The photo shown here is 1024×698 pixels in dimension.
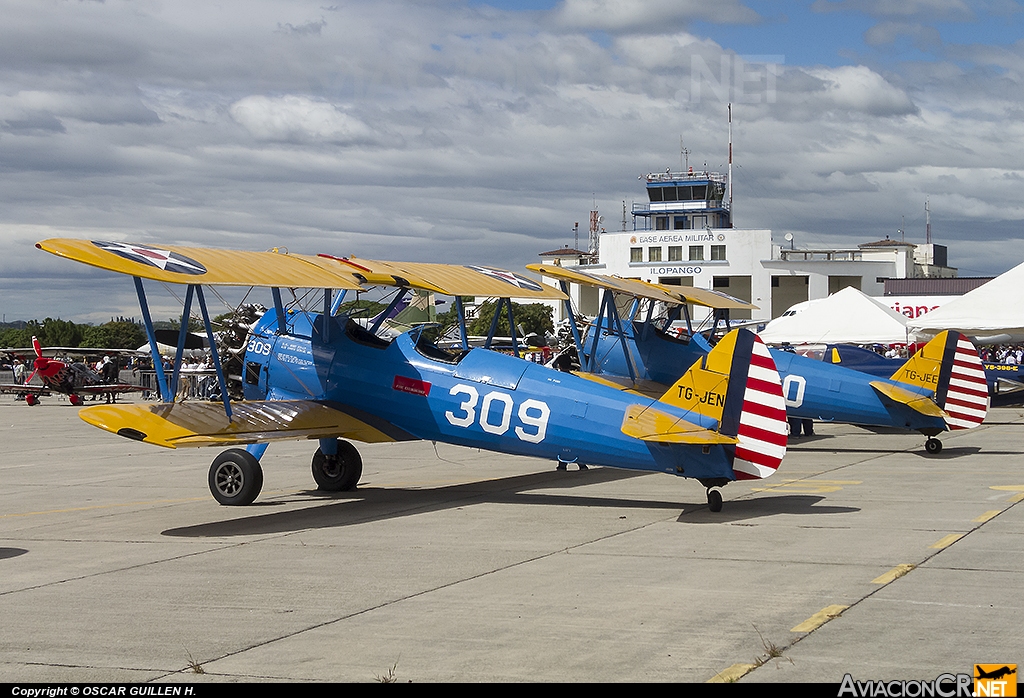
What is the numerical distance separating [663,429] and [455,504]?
2.96m

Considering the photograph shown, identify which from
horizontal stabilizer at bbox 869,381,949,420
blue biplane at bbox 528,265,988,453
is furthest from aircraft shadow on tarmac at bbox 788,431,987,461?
horizontal stabilizer at bbox 869,381,949,420

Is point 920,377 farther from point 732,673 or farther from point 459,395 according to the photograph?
point 732,673

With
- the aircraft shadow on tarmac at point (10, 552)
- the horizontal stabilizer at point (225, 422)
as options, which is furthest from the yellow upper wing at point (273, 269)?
the aircraft shadow on tarmac at point (10, 552)

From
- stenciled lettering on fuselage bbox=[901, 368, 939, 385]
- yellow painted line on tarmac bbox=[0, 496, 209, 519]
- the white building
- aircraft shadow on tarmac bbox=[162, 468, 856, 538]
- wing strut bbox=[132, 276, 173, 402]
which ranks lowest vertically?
yellow painted line on tarmac bbox=[0, 496, 209, 519]

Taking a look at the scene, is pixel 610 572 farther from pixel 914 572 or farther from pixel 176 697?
pixel 176 697

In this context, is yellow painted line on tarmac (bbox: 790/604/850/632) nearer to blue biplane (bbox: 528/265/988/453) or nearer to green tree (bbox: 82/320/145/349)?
blue biplane (bbox: 528/265/988/453)

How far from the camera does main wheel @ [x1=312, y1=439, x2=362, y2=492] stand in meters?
13.6

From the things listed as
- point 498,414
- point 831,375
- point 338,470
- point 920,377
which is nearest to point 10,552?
point 338,470

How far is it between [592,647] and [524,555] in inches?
122

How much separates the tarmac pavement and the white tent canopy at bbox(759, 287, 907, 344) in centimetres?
1856

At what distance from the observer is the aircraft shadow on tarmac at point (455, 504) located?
10742 millimetres

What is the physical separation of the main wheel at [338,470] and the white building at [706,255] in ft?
220

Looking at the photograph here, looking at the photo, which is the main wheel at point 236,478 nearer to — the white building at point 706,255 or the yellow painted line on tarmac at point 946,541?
the yellow painted line on tarmac at point 946,541

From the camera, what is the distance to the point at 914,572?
7836mm
